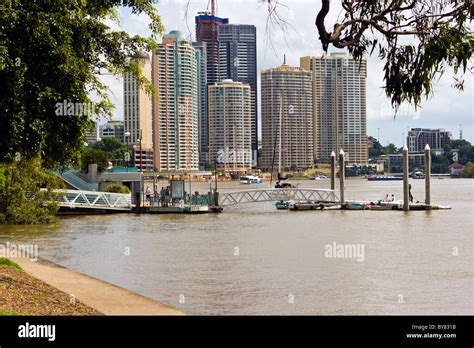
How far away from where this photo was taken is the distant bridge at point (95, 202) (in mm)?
59375

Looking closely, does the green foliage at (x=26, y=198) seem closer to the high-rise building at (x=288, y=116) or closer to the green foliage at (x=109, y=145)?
the green foliage at (x=109, y=145)

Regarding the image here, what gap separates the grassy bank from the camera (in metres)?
→ 14.0

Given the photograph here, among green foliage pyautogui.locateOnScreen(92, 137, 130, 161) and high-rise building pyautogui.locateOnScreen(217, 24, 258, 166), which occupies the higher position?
high-rise building pyautogui.locateOnScreen(217, 24, 258, 166)

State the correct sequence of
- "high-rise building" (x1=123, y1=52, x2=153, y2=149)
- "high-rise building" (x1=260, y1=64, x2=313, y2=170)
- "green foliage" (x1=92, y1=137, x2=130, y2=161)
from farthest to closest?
"high-rise building" (x1=260, y1=64, x2=313, y2=170) → "green foliage" (x1=92, y1=137, x2=130, y2=161) → "high-rise building" (x1=123, y1=52, x2=153, y2=149)

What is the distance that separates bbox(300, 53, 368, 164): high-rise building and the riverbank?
463ft

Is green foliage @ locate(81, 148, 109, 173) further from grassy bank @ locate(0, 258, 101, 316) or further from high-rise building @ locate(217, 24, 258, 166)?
grassy bank @ locate(0, 258, 101, 316)

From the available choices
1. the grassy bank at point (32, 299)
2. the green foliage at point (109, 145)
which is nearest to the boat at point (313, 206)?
the grassy bank at point (32, 299)

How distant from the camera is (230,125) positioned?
178m

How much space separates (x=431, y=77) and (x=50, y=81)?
7.54m

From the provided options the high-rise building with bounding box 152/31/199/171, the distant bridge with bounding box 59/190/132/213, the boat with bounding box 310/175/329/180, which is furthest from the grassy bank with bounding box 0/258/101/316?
the boat with bounding box 310/175/329/180

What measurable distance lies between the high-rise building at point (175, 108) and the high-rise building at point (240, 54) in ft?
21.9
